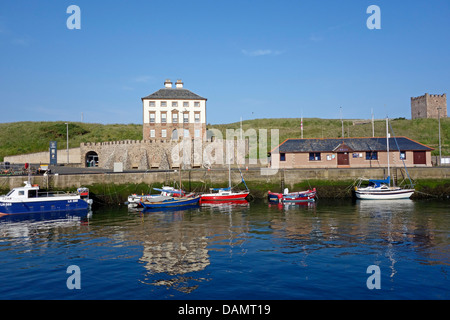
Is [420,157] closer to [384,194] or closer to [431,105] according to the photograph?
[384,194]

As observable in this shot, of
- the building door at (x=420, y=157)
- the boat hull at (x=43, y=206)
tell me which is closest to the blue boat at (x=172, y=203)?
the boat hull at (x=43, y=206)

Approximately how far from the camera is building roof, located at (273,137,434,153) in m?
43.9

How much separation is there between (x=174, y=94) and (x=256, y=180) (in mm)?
25827

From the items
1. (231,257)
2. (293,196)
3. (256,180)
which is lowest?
(231,257)

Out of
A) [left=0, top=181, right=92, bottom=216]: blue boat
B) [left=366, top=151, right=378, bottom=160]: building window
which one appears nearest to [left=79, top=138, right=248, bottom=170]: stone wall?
[left=366, top=151, right=378, bottom=160]: building window

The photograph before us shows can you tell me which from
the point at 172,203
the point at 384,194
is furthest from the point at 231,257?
the point at 384,194

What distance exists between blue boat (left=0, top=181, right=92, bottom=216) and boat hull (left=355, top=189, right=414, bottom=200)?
29.2 metres

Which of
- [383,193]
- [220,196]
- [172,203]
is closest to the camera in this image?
[172,203]

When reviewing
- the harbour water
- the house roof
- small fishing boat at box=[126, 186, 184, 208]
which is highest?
the house roof

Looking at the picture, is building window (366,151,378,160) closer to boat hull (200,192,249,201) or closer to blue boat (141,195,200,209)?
boat hull (200,192,249,201)

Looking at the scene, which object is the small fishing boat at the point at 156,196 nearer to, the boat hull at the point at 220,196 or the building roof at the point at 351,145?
the boat hull at the point at 220,196

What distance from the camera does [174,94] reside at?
57406 mm
